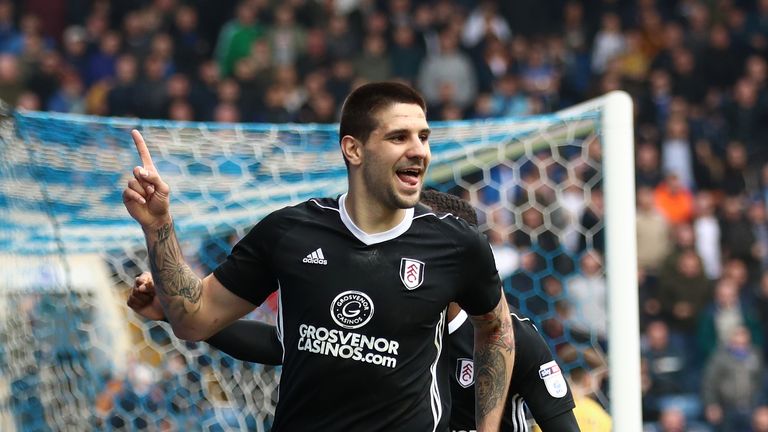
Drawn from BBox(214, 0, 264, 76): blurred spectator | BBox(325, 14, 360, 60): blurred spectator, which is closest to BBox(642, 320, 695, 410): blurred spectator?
BBox(325, 14, 360, 60): blurred spectator

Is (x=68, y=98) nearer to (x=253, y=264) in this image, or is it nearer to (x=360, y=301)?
(x=253, y=264)

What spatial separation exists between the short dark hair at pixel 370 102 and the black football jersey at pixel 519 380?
0.84 m

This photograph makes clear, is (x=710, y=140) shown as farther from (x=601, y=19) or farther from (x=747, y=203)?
(x=601, y=19)

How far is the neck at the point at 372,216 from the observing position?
411cm

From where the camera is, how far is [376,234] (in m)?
4.09

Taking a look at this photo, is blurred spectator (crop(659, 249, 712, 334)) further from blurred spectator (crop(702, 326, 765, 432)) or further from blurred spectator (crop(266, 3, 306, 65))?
blurred spectator (crop(266, 3, 306, 65))

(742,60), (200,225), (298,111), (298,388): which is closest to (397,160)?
(298,388)

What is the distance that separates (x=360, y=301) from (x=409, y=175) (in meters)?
0.42

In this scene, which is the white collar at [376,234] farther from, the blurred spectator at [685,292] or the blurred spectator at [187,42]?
the blurred spectator at [187,42]

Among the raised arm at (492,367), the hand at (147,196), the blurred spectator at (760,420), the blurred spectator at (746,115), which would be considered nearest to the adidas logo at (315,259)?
the hand at (147,196)

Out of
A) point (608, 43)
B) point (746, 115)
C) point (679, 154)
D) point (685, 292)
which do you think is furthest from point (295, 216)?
point (608, 43)

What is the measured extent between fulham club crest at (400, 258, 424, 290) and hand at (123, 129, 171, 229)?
2.38ft

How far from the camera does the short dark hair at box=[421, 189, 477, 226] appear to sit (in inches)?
182

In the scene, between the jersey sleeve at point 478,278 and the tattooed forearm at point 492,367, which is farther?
the tattooed forearm at point 492,367
